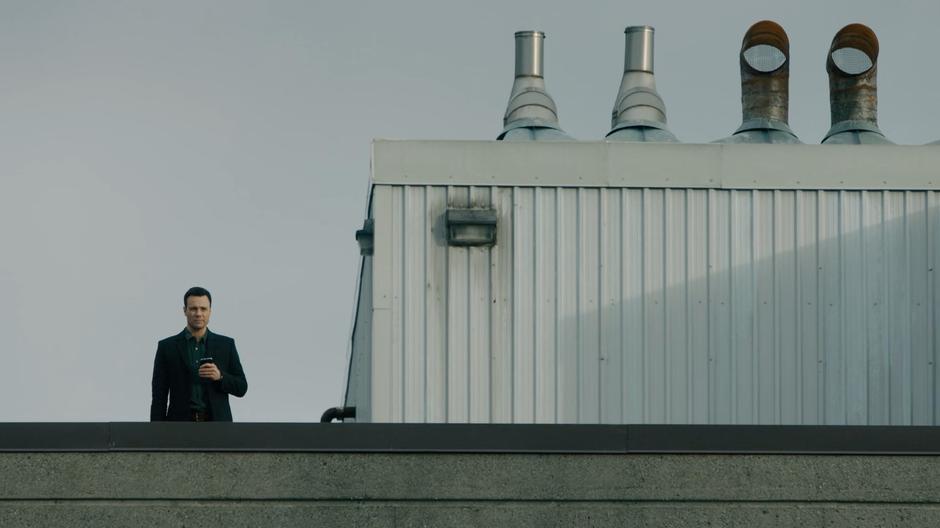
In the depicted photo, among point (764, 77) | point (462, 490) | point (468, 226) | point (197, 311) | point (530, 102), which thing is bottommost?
point (462, 490)

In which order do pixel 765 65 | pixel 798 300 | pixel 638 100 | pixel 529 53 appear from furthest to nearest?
pixel 529 53 < pixel 765 65 < pixel 638 100 < pixel 798 300

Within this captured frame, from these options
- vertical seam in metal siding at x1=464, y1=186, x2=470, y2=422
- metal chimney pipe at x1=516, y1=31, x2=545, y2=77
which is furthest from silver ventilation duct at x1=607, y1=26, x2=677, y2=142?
vertical seam in metal siding at x1=464, y1=186, x2=470, y2=422

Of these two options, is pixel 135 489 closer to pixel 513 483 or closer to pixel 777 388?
pixel 513 483

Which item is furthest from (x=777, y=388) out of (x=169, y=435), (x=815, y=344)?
(x=169, y=435)

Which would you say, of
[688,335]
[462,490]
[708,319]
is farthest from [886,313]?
[462,490]

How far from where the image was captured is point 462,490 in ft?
35.9

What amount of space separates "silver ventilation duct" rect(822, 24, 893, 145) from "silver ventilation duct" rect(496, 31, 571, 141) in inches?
136

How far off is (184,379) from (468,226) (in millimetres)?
6335

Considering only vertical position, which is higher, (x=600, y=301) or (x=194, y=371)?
(x=600, y=301)

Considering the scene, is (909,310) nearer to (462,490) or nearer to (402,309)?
(402,309)

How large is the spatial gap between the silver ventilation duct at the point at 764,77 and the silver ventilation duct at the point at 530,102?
7.40 feet

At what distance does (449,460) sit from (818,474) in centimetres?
231

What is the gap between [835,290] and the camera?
18750mm

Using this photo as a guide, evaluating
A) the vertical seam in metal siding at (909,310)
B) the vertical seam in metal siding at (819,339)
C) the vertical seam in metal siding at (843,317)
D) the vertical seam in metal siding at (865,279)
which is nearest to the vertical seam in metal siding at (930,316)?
the vertical seam in metal siding at (909,310)
